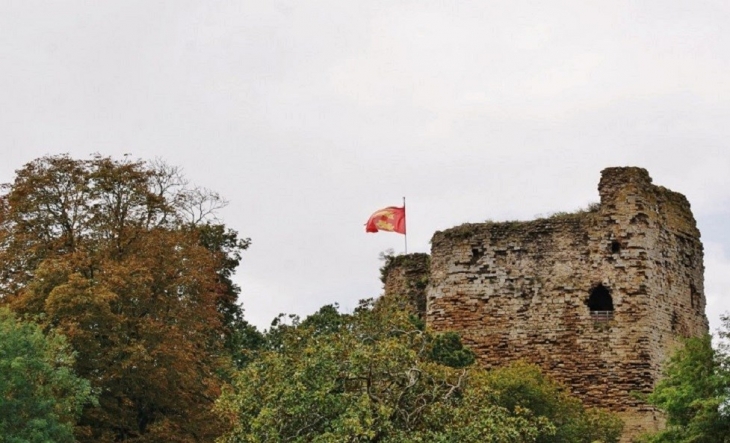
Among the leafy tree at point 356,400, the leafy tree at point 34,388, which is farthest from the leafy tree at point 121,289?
the leafy tree at point 356,400

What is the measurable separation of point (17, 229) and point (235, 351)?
21.8 ft

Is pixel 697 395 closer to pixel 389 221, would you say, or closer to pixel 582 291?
pixel 582 291

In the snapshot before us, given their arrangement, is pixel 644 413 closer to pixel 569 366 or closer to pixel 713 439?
pixel 569 366

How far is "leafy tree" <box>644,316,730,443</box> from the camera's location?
27.3 m

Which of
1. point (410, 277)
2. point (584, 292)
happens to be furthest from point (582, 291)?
point (410, 277)

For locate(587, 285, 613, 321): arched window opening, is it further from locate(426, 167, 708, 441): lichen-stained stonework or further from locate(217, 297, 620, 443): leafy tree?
locate(217, 297, 620, 443): leafy tree

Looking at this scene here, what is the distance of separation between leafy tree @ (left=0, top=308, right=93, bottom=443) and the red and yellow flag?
1236cm

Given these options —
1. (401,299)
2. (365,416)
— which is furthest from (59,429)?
(401,299)

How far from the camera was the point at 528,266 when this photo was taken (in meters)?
35.9

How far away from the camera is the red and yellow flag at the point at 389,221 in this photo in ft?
124

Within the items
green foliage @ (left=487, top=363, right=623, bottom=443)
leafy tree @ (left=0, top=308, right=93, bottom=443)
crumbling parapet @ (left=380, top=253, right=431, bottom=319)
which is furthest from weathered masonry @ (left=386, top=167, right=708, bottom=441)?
leafy tree @ (left=0, top=308, right=93, bottom=443)

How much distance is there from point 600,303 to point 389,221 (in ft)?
17.6

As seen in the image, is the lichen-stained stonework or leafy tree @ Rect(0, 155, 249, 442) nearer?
leafy tree @ Rect(0, 155, 249, 442)

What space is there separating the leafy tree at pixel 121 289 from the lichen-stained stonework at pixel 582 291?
5.59 meters
